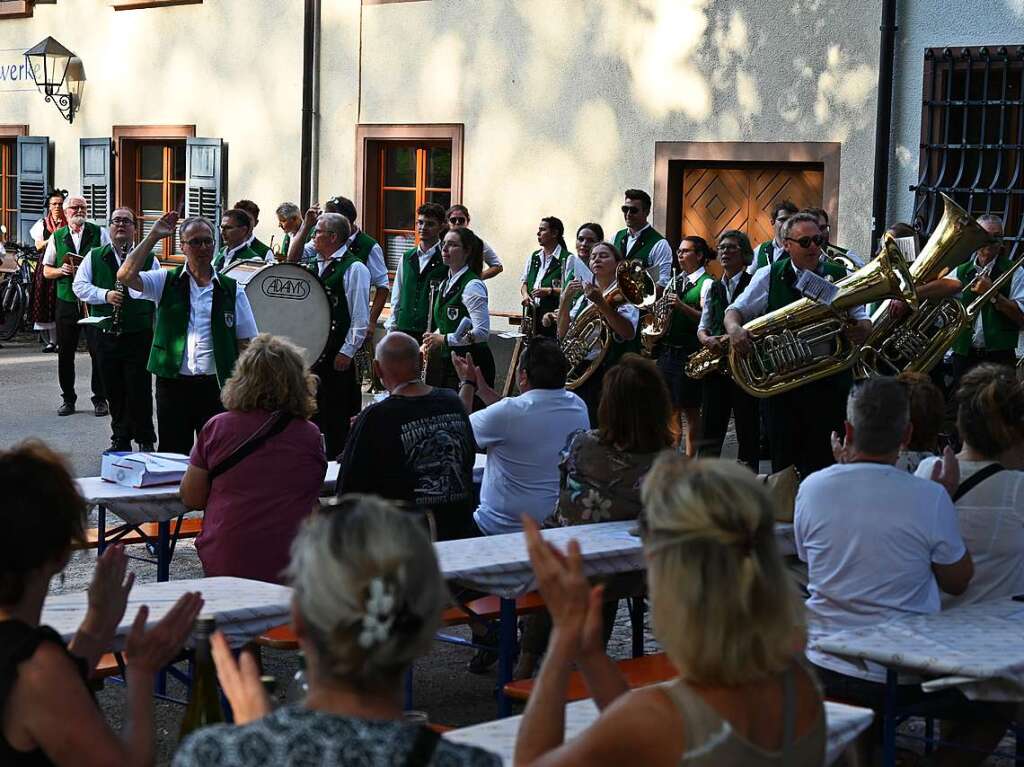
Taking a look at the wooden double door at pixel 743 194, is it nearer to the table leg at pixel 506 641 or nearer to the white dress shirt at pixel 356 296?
the white dress shirt at pixel 356 296

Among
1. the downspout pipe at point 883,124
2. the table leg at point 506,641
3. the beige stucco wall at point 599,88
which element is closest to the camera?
the table leg at point 506,641

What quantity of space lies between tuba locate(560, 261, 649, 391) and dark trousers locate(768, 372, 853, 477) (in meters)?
1.91

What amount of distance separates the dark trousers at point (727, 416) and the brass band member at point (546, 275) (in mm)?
1877

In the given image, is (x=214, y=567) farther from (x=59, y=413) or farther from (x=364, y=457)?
(x=59, y=413)

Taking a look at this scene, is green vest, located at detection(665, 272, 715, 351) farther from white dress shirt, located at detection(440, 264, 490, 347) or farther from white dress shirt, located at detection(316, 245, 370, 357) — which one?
white dress shirt, located at detection(316, 245, 370, 357)

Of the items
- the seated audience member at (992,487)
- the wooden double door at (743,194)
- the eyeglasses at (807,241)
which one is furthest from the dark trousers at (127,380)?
the seated audience member at (992,487)

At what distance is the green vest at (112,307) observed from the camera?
10.7 metres

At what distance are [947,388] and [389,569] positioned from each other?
9672 millimetres

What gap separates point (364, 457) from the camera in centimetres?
587

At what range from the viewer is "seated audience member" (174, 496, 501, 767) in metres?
2.27

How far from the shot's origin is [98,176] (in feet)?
63.4

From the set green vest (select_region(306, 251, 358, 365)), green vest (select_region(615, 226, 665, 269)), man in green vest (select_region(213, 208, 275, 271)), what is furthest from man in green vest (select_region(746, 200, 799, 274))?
man in green vest (select_region(213, 208, 275, 271))

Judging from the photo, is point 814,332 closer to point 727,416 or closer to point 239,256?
point 727,416

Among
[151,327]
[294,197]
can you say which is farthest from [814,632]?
[294,197]
